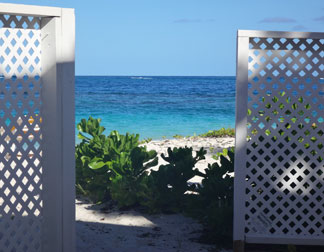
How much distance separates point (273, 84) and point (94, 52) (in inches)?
1607

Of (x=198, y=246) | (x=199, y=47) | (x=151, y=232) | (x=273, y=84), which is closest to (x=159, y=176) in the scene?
(x=151, y=232)

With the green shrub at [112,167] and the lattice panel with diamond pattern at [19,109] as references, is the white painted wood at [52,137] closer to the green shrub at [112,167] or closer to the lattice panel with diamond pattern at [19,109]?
the lattice panel with diamond pattern at [19,109]

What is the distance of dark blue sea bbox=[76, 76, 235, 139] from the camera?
2142cm

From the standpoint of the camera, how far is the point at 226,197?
4.14 m

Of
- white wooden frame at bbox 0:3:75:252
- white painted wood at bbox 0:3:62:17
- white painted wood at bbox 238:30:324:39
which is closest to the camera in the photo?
white painted wood at bbox 0:3:62:17

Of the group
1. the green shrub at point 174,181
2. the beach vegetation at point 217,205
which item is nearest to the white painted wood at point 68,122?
the beach vegetation at point 217,205

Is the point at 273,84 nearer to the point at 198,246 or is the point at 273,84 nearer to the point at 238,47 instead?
the point at 238,47

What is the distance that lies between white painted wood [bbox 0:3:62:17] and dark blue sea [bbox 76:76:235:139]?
14.9 m

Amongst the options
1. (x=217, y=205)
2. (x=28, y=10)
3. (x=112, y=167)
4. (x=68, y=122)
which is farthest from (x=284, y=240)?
(x=28, y=10)

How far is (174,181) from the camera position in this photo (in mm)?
4543

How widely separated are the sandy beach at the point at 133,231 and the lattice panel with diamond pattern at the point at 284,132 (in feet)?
2.24

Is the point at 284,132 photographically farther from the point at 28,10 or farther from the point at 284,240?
the point at 28,10

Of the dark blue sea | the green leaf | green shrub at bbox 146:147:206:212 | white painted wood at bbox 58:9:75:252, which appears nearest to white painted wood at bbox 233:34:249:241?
green shrub at bbox 146:147:206:212

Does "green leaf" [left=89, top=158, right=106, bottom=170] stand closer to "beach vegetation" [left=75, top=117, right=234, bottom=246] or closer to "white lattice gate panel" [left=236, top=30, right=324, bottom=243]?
"beach vegetation" [left=75, top=117, right=234, bottom=246]
